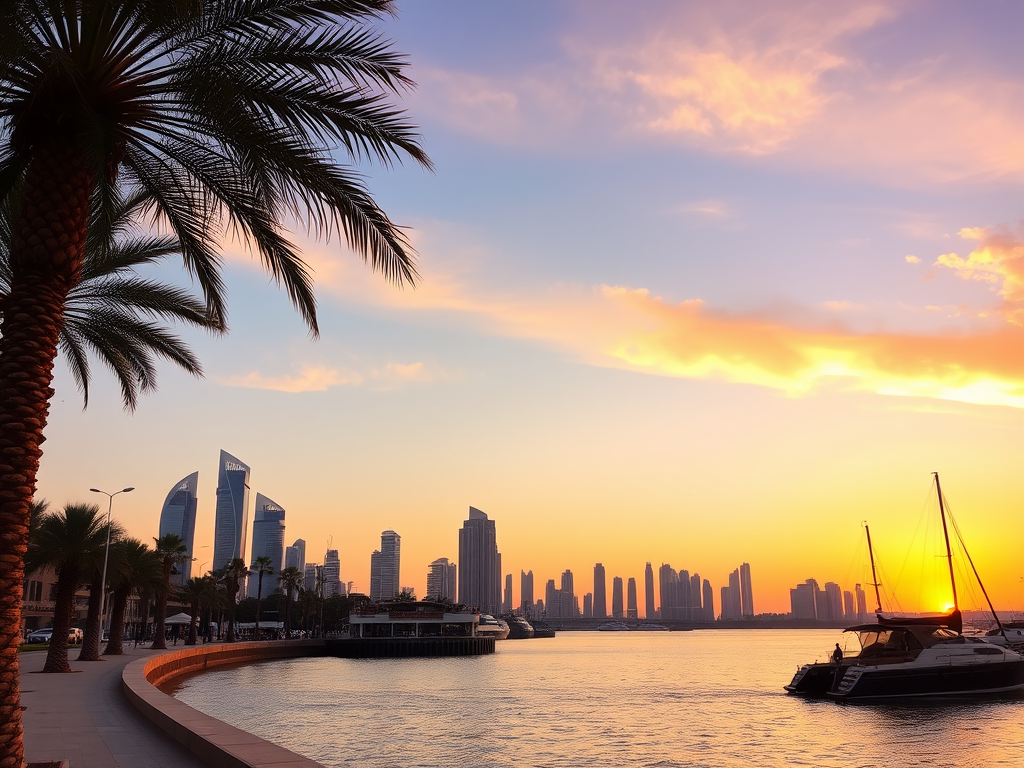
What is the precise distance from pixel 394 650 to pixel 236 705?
229ft

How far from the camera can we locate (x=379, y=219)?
456 inches

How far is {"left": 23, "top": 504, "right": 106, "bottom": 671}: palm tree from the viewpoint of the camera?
37.3 meters

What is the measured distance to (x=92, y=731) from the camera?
16.6 meters

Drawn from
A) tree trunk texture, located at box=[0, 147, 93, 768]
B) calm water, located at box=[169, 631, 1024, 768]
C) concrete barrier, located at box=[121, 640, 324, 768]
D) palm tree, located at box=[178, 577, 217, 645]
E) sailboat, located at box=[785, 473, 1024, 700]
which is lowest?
calm water, located at box=[169, 631, 1024, 768]

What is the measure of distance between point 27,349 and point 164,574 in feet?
161

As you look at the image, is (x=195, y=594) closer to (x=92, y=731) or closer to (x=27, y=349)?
(x=92, y=731)

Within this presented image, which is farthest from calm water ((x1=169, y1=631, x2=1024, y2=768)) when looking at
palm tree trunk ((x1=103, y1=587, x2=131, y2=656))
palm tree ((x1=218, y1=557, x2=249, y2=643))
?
palm tree ((x1=218, y1=557, x2=249, y2=643))

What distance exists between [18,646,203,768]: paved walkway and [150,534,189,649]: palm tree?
26772 millimetres

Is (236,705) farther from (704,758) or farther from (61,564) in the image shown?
(704,758)

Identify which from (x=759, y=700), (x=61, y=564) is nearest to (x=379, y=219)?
(x=61, y=564)

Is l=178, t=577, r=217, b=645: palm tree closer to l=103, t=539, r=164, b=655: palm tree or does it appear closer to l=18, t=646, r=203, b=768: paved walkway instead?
l=103, t=539, r=164, b=655: palm tree

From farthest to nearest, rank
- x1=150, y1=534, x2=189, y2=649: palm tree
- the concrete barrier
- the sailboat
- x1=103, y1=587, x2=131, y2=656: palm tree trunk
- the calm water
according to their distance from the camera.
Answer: x1=150, y1=534, x2=189, y2=649: palm tree, x1=103, y1=587, x2=131, y2=656: palm tree trunk, the sailboat, the calm water, the concrete barrier

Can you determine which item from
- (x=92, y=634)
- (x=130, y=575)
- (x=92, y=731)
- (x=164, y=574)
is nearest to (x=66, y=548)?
(x=92, y=634)

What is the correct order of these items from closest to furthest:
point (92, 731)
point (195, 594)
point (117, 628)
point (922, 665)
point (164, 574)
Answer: point (92, 731) < point (922, 665) < point (117, 628) < point (164, 574) < point (195, 594)
